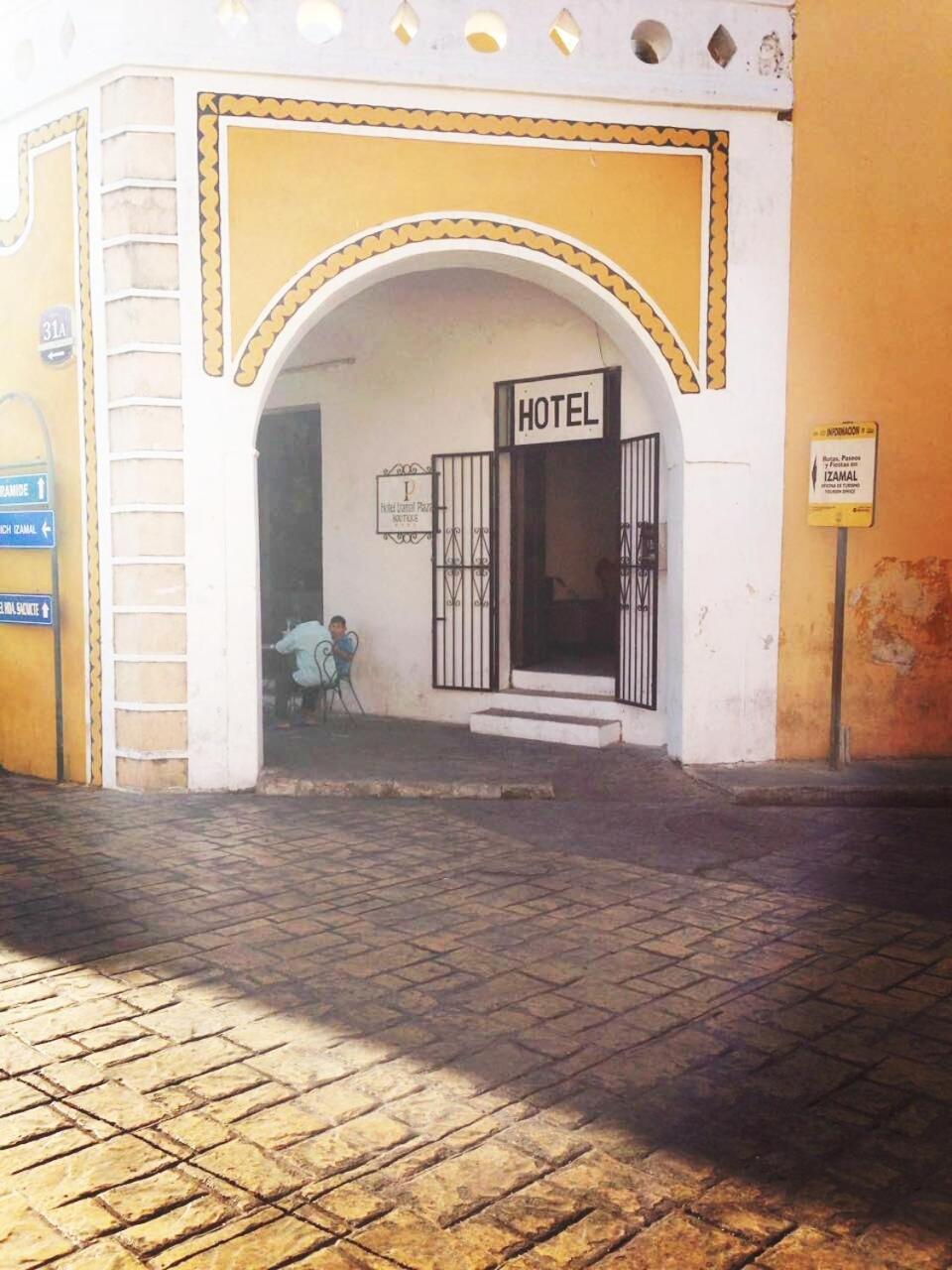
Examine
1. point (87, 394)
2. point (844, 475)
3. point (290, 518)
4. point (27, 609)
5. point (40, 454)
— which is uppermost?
point (87, 394)

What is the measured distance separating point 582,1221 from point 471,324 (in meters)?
8.87

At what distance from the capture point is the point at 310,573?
12.4m

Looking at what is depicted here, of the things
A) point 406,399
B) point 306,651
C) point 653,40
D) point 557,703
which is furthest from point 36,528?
point 653,40

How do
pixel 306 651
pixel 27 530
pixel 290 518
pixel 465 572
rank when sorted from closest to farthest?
pixel 27 530 → pixel 306 651 → pixel 465 572 → pixel 290 518

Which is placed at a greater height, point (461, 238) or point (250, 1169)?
point (461, 238)

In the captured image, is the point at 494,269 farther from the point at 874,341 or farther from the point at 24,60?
the point at 24,60

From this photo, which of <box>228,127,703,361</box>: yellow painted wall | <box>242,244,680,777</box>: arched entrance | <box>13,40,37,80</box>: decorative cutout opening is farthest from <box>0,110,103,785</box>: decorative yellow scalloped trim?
<box>242,244,680,777</box>: arched entrance

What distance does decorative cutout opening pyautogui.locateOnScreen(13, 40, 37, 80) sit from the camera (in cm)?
843

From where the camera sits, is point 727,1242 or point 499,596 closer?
point 727,1242

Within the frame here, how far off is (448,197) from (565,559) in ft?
25.2

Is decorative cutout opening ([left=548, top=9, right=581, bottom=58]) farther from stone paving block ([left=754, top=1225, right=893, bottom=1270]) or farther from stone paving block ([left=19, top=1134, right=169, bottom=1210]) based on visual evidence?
stone paving block ([left=754, top=1225, right=893, bottom=1270])

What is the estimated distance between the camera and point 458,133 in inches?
319

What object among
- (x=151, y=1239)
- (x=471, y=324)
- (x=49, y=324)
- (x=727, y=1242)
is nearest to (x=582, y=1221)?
(x=727, y=1242)

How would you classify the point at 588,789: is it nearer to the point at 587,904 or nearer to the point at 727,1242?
the point at 587,904
